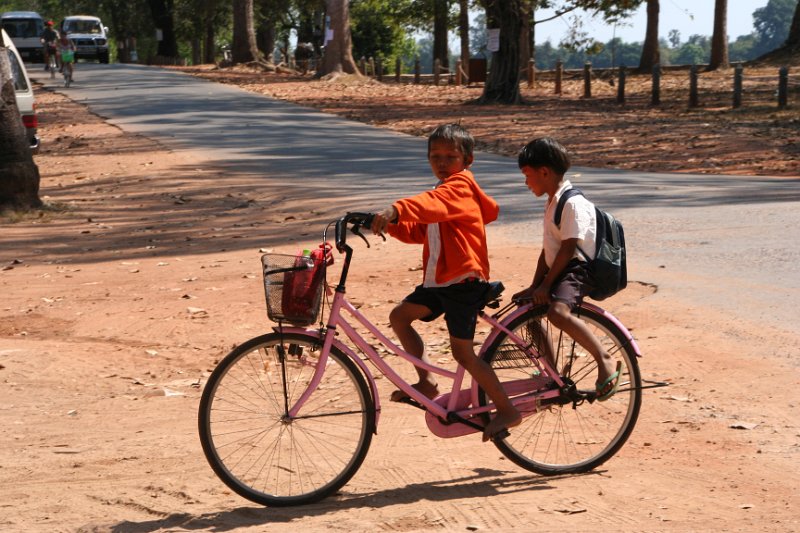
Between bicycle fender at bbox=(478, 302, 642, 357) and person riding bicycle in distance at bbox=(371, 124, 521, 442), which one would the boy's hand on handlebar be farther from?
bicycle fender at bbox=(478, 302, 642, 357)

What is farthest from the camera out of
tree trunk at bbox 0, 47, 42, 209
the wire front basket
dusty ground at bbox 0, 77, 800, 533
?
tree trunk at bbox 0, 47, 42, 209

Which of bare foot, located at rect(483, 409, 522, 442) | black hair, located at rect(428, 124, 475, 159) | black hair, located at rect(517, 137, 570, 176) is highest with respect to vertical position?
black hair, located at rect(428, 124, 475, 159)

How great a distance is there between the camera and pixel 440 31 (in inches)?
2071

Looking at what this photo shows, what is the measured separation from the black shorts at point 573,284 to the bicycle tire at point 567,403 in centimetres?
9

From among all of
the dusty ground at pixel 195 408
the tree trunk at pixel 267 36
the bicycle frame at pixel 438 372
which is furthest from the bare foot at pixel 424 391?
the tree trunk at pixel 267 36

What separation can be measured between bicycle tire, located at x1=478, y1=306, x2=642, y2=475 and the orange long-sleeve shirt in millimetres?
428

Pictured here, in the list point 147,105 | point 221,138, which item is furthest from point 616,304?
point 147,105

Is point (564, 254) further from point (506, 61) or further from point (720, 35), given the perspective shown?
point (720, 35)

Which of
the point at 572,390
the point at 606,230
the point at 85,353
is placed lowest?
the point at 85,353

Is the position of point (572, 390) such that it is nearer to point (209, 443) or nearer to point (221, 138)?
point (209, 443)

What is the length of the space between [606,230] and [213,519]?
2103mm

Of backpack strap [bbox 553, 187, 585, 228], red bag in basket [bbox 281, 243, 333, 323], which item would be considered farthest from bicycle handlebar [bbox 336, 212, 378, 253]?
backpack strap [bbox 553, 187, 585, 228]

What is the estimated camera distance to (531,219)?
43.5 ft

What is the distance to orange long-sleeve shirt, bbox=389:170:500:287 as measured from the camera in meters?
4.88
